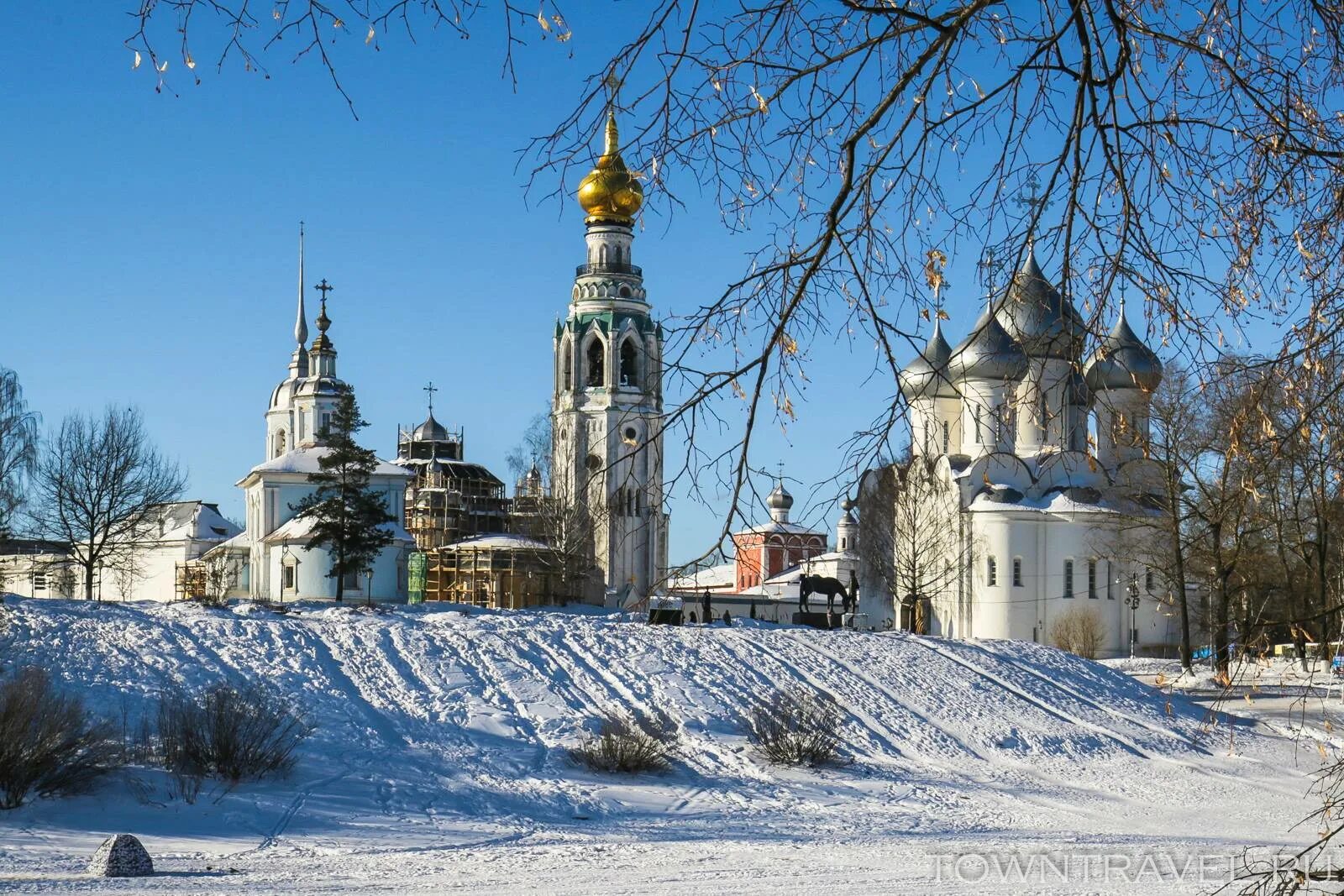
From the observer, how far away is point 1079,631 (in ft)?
168

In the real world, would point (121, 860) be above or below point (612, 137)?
below

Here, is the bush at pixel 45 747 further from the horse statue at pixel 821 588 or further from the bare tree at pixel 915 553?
the bare tree at pixel 915 553

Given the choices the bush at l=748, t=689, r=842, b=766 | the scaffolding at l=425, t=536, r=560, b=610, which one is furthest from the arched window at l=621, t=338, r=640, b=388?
the bush at l=748, t=689, r=842, b=766

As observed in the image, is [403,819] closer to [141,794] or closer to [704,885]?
[141,794]

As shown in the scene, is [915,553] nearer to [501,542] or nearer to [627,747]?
[501,542]

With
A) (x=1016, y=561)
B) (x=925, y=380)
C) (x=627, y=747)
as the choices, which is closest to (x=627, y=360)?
(x=1016, y=561)

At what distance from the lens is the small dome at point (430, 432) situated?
251 ft

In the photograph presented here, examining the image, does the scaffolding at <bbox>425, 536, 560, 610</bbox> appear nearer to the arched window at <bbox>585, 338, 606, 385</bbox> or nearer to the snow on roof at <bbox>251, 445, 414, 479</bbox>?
the snow on roof at <bbox>251, 445, 414, 479</bbox>

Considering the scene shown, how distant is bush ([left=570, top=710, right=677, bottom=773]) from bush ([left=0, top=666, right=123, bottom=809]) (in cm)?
530

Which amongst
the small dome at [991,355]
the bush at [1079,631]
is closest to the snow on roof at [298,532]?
the bush at [1079,631]

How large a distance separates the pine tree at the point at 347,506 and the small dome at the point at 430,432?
3008cm

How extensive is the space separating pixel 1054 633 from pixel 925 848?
37.9m

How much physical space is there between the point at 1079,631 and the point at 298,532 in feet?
82.0

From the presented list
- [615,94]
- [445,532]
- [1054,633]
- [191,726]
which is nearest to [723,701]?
[191,726]
